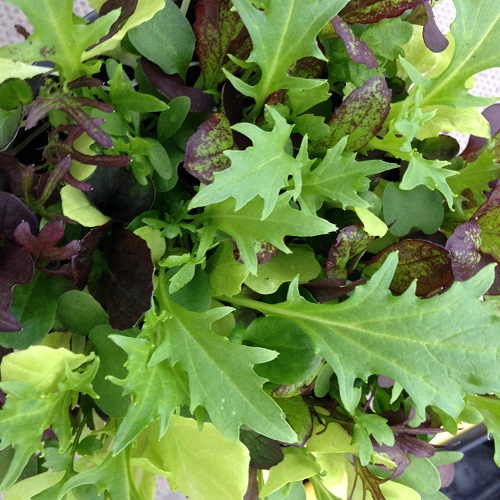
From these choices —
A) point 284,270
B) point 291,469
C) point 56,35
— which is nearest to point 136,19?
point 56,35

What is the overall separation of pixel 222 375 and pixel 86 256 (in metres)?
0.09

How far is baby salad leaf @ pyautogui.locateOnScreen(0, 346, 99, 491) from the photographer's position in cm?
24

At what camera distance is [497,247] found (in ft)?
1.07

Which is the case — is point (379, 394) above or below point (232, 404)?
below

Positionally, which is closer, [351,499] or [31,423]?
[31,423]

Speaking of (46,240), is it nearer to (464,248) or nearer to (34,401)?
(34,401)

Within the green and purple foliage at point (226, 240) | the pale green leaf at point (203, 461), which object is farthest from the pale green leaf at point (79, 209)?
the pale green leaf at point (203, 461)

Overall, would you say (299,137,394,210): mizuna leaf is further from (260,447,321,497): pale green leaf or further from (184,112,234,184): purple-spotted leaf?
(260,447,321,497): pale green leaf

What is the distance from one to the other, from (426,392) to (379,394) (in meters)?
0.12

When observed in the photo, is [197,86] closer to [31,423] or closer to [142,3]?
[142,3]

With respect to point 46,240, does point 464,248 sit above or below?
below

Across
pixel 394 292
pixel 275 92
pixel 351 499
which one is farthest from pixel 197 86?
pixel 351 499

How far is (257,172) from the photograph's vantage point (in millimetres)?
245

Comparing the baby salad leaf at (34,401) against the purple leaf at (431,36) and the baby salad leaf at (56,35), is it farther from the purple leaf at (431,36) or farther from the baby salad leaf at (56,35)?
the purple leaf at (431,36)
